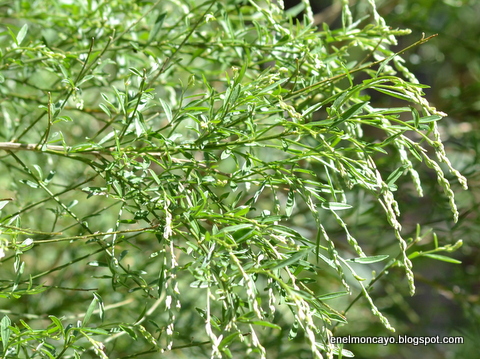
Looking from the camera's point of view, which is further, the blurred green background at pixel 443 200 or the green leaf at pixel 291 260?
the blurred green background at pixel 443 200

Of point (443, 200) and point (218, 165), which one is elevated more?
point (218, 165)

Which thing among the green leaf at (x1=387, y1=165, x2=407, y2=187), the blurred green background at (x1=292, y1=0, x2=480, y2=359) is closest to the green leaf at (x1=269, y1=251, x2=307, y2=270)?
the green leaf at (x1=387, y1=165, x2=407, y2=187)

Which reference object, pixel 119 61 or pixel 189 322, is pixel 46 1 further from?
pixel 189 322

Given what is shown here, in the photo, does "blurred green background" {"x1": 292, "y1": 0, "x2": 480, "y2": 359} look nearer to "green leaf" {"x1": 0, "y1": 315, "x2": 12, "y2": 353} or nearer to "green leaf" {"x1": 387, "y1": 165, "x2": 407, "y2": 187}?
"green leaf" {"x1": 387, "y1": 165, "x2": 407, "y2": 187}

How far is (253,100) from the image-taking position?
0.46 m

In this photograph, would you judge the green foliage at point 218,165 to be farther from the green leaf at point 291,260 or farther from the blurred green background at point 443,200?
the blurred green background at point 443,200

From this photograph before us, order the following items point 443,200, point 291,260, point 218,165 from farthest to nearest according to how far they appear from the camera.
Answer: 1. point 443,200
2. point 218,165
3. point 291,260

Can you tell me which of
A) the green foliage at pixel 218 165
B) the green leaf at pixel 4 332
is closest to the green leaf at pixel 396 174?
the green foliage at pixel 218 165

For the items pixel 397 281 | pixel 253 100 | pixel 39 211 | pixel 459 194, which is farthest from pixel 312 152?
pixel 459 194

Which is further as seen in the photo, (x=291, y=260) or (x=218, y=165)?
(x=218, y=165)

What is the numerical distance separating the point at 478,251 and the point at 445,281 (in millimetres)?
137

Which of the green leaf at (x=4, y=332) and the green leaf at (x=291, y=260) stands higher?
the green leaf at (x=291, y=260)

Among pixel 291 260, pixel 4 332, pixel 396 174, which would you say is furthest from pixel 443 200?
pixel 4 332

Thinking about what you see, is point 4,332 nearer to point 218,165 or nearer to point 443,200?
point 218,165
